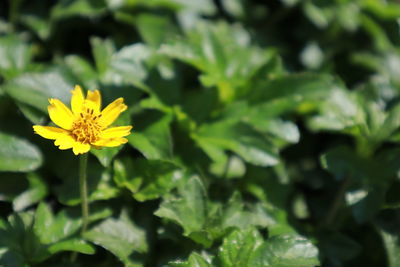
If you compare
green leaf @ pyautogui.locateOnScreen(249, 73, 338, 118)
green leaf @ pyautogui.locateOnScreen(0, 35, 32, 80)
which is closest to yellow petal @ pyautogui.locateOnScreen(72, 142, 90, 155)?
green leaf @ pyautogui.locateOnScreen(0, 35, 32, 80)

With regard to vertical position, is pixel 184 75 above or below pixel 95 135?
below

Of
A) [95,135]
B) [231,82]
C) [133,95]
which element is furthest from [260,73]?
[95,135]

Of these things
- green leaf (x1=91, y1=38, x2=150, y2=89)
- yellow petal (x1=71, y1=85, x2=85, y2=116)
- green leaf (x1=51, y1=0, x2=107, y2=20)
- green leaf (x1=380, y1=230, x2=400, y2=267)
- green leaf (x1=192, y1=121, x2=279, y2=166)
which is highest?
green leaf (x1=51, y1=0, x2=107, y2=20)

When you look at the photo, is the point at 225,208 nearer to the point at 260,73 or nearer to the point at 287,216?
the point at 287,216

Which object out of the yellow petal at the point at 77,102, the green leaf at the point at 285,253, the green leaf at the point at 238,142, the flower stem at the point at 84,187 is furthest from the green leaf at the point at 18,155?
the green leaf at the point at 285,253

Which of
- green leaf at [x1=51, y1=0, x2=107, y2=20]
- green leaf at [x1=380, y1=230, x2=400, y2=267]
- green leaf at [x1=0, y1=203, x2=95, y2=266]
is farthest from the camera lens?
green leaf at [x1=51, y1=0, x2=107, y2=20]

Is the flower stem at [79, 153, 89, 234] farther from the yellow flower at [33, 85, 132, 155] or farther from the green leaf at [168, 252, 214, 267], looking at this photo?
the green leaf at [168, 252, 214, 267]
